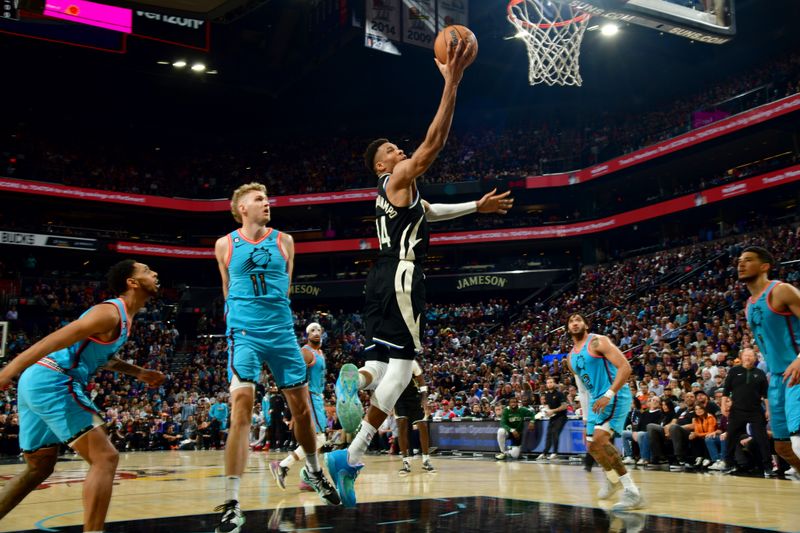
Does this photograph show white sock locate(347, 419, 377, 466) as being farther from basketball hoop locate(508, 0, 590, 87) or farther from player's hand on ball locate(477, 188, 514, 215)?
basketball hoop locate(508, 0, 590, 87)

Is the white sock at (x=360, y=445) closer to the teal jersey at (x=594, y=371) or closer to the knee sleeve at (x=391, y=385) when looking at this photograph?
the knee sleeve at (x=391, y=385)

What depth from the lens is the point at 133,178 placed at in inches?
1484

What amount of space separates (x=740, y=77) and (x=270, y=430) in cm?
2558

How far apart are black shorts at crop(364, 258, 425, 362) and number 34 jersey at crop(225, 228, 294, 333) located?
A: 1.97 feet

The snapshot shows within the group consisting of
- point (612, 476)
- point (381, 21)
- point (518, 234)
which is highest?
point (381, 21)

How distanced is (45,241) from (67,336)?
31595 mm

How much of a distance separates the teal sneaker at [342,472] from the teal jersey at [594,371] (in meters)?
3.48

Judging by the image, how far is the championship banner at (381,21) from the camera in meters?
23.8

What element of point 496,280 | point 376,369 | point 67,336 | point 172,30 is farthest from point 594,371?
point 496,280

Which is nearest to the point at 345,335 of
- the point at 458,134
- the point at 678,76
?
the point at 458,134

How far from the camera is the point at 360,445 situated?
4707 mm

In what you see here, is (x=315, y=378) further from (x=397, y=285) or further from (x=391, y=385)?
(x=397, y=285)

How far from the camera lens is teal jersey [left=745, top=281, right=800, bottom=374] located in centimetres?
507

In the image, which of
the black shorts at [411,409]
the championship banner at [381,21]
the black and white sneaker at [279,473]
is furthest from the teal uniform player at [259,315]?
the championship banner at [381,21]
